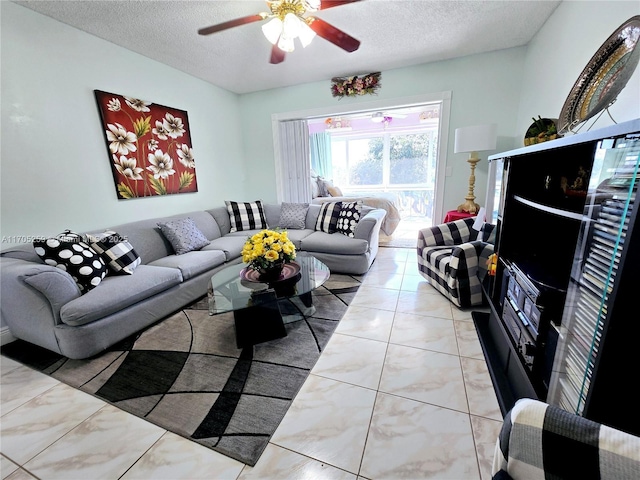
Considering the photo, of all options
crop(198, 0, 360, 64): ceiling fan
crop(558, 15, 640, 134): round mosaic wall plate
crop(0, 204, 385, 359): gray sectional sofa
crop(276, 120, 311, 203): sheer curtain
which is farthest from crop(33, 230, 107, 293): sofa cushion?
crop(558, 15, 640, 134): round mosaic wall plate

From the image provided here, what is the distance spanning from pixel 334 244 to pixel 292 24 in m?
2.02

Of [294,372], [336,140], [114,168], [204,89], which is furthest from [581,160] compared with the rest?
[336,140]

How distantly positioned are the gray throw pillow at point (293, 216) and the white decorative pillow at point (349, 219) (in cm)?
59

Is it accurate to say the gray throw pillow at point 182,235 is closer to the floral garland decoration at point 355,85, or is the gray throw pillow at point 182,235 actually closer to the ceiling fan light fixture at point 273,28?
the ceiling fan light fixture at point 273,28

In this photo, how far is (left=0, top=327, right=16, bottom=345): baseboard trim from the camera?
2062mm

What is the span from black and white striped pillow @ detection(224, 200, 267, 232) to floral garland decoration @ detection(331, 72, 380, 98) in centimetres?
202

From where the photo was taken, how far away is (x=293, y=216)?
12.5ft

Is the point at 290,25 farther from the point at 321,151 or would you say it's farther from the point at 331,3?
the point at 321,151

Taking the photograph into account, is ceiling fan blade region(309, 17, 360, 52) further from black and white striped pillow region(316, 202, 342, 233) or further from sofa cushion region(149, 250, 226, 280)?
sofa cushion region(149, 250, 226, 280)

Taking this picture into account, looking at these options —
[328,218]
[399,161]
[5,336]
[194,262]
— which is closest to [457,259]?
[328,218]

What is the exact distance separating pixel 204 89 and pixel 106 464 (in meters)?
4.13

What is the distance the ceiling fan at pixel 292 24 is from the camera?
1.72m

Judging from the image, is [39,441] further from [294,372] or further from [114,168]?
[114,168]

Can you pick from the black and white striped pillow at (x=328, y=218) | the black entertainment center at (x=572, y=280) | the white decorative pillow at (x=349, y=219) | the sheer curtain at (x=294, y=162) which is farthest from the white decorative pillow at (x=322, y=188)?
the black entertainment center at (x=572, y=280)
